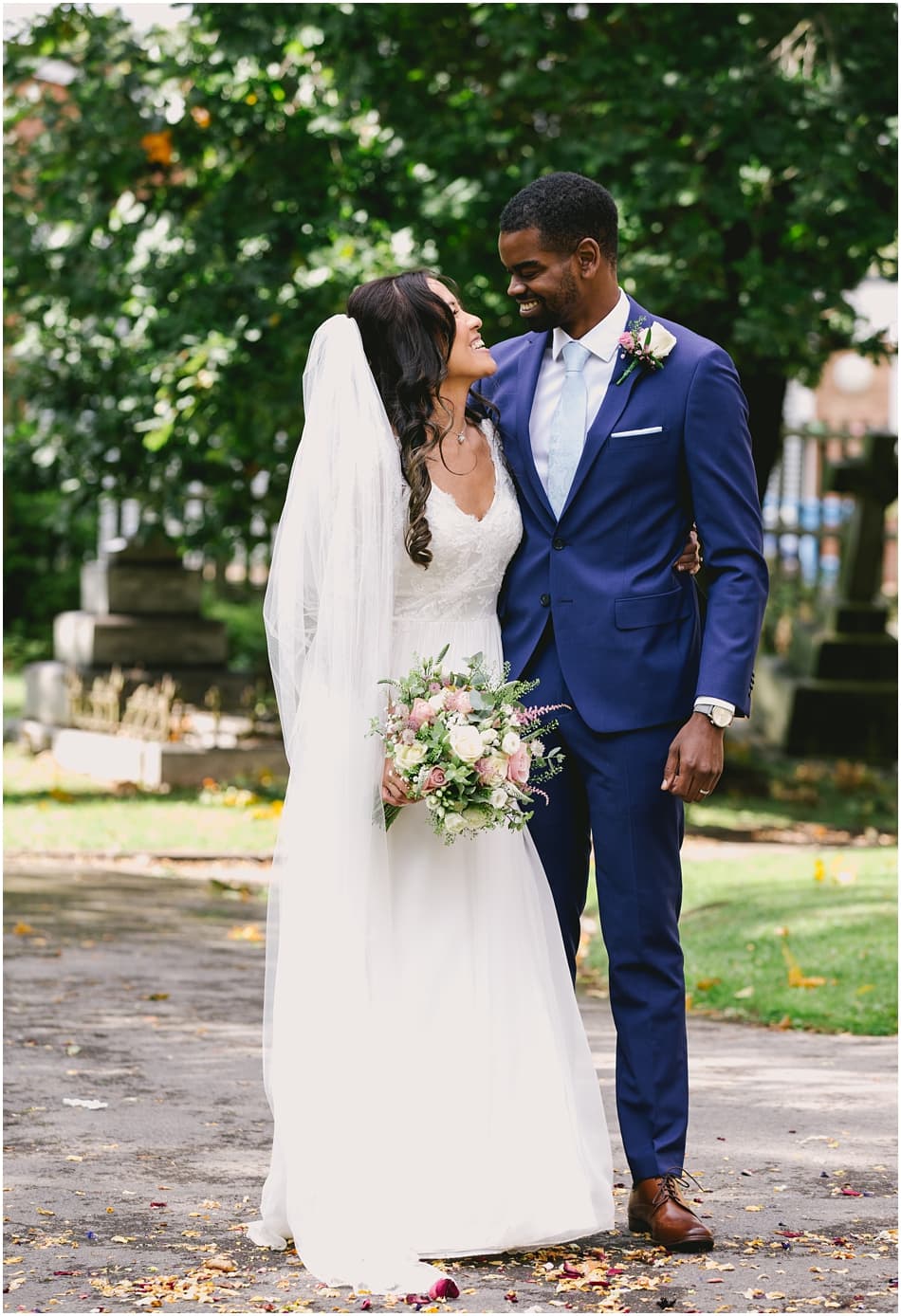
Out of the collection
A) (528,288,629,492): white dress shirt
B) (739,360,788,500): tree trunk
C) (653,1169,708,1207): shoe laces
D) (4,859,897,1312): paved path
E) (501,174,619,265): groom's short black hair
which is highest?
(739,360,788,500): tree trunk

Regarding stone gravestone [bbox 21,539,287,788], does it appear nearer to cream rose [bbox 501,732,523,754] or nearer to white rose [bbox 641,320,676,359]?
white rose [bbox 641,320,676,359]

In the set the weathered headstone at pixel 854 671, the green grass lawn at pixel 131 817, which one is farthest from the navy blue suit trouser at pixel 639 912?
the weathered headstone at pixel 854 671

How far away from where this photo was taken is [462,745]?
12.7 ft

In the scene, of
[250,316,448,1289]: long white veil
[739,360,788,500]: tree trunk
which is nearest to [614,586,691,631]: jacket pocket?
[250,316,448,1289]: long white veil

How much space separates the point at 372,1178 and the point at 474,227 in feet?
28.5

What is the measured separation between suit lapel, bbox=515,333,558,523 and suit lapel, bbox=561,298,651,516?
0.08 m

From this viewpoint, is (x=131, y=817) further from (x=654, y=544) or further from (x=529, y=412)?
(x=654, y=544)

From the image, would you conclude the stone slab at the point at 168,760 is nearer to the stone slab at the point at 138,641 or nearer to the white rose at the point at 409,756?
the stone slab at the point at 138,641

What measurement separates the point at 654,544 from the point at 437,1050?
131 centimetres

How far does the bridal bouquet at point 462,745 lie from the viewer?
3.91m

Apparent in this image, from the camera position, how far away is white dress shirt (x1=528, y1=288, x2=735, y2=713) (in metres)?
4.30

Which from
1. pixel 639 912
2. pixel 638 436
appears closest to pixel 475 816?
pixel 639 912

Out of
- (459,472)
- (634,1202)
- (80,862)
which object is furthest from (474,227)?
(634,1202)

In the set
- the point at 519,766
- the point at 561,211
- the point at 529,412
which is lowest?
the point at 519,766
